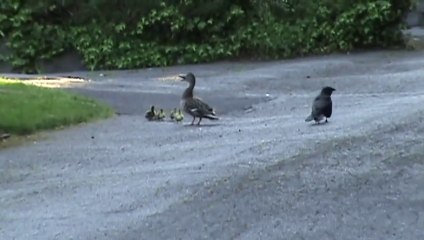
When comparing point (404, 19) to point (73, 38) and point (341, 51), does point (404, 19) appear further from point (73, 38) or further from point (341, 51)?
point (73, 38)

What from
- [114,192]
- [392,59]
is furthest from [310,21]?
[114,192]

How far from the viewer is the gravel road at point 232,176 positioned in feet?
27.7

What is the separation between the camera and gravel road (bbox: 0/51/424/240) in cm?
845

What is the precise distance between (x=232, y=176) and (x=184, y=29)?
1839 cm

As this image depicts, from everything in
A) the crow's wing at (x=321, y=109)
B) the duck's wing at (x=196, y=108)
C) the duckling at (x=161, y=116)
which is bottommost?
the duckling at (x=161, y=116)

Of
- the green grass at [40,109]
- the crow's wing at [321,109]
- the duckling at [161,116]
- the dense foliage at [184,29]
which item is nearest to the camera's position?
the crow's wing at [321,109]

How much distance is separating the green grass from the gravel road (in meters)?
0.33

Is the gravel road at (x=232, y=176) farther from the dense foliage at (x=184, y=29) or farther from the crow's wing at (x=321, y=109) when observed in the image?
the dense foliage at (x=184, y=29)

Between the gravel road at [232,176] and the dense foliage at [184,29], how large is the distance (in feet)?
31.8

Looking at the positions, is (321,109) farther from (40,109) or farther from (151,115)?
(40,109)

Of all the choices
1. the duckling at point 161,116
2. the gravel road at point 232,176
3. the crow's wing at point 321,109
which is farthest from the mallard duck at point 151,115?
the crow's wing at point 321,109

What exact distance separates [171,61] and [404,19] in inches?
230

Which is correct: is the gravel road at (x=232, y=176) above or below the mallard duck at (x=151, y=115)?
above

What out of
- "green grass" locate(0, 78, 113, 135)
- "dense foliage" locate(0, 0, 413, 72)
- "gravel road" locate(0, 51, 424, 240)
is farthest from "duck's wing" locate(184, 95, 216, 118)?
"dense foliage" locate(0, 0, 413, 72)
